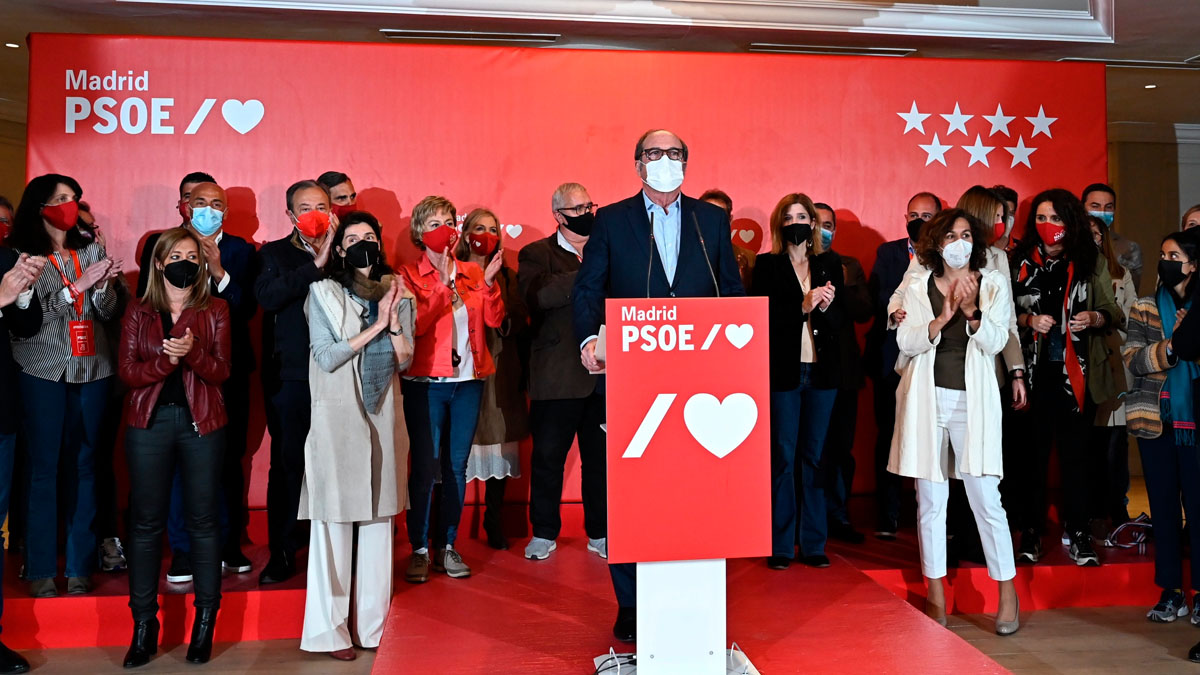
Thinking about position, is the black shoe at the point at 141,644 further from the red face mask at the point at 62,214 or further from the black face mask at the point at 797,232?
the black face mask at the point at 797,232

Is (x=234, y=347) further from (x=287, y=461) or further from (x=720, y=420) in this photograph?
(x=720, y=420)

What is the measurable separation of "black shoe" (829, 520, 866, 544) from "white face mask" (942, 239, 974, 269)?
1632mm

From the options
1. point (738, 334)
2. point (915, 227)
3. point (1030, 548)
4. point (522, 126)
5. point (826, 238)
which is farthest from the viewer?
point (522, 126)

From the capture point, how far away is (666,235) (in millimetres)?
3176

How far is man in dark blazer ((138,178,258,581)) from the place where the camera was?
427cm

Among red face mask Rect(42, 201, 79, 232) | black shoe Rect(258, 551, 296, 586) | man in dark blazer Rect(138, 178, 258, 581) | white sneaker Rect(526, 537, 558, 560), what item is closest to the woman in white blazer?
white sneaker Rect(526, 537, 558, 560)

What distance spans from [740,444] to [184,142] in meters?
3.79

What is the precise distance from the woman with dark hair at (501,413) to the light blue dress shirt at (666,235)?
147 centimetres

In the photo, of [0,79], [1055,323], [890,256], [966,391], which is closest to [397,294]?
[966,391]

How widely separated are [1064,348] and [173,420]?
13.2ft

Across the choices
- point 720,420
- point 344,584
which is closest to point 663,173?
point 720,420

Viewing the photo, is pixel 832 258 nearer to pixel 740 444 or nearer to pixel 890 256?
pixel 890 256

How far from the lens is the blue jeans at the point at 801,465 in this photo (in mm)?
4238

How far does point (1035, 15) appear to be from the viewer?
18.7 ft
